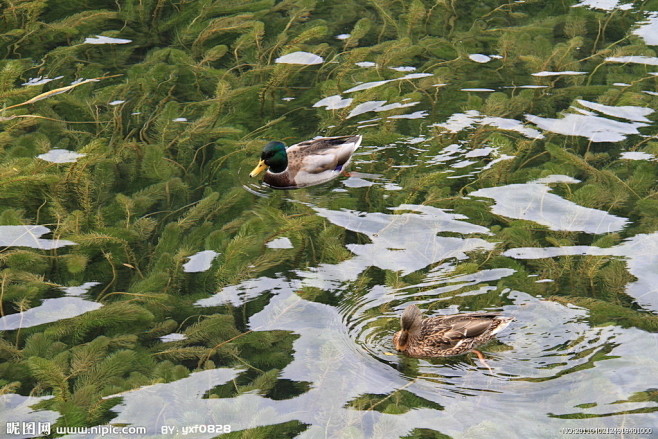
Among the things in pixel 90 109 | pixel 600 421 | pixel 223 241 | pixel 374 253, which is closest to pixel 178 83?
pixel 90 109

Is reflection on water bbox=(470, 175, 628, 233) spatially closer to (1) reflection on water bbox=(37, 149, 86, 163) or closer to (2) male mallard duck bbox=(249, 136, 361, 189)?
(2) male mallard duck bbox=(249, 136, 361, 189)

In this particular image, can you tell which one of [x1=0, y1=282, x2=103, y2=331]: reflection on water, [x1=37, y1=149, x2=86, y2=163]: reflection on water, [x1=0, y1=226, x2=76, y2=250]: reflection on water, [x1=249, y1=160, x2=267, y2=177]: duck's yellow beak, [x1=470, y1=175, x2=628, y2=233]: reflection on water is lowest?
[x1=0, y1=282, x2=103, y2=331]: reflection on water

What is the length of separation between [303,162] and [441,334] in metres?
3.12

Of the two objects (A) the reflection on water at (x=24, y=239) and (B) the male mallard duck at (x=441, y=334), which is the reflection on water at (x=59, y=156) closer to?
(A) the reflection on water at (x=24, y=239)

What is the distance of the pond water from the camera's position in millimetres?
5684

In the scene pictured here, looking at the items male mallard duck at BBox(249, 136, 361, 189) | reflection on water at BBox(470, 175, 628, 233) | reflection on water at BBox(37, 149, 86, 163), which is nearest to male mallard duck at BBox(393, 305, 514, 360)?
reflection on water at BBox(470, 175, 628, 233)

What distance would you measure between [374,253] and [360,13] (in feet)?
19.1

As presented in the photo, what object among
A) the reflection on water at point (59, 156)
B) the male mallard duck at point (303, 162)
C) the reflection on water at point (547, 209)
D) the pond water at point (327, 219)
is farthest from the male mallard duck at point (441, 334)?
the reflection on water at point (59, 156)

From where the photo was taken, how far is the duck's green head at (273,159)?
27.8 feet

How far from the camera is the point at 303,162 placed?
857 cm

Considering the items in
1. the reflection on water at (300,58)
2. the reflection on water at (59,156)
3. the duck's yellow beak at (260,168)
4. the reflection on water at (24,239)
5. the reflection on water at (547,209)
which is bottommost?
the reflection on water at (24,239)

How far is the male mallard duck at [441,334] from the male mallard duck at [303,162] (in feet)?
9.13

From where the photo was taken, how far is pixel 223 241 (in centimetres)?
736

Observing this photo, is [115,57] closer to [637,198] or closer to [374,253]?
[374,253]
